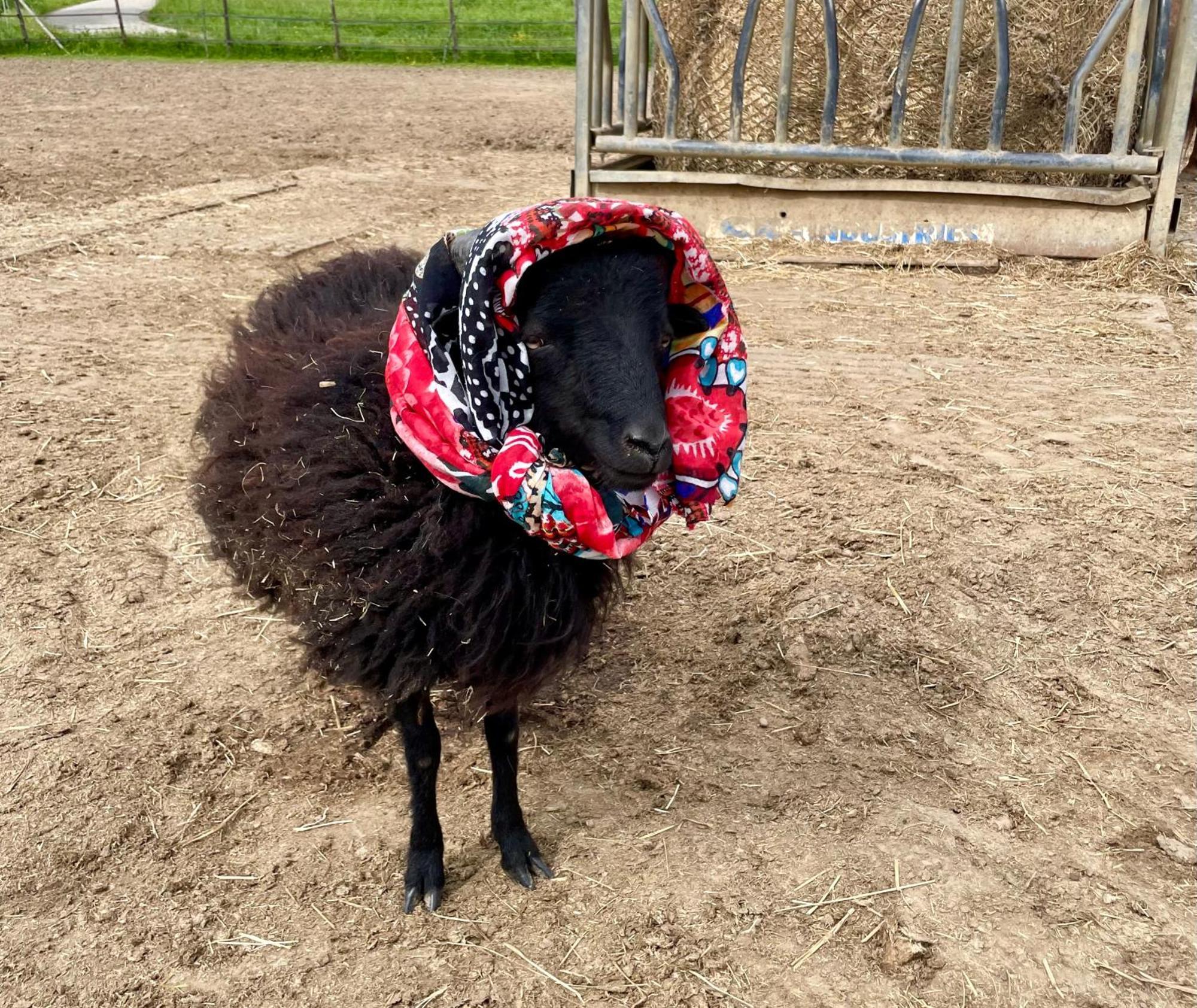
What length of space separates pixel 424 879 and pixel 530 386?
130cm

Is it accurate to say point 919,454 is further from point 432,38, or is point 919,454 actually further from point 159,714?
point 432,38

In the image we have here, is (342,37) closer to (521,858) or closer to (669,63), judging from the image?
(669,63)

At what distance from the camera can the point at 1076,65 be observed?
322 inches

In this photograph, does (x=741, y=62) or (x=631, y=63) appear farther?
(x=631, y=63)

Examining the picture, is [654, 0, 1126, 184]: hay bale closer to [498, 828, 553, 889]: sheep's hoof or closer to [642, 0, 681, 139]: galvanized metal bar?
[642, 0, 681, 139]: galvanized metal bar

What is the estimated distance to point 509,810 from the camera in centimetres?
285

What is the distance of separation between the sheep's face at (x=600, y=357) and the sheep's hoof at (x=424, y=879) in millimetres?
1098

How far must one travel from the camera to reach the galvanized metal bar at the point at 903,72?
7.02 m

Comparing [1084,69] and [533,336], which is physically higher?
[1084,69]

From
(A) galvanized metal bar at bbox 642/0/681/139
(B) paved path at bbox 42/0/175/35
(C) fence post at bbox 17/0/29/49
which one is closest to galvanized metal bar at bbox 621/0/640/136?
(A) galvanized metal bar at bbox 642/0/681/139

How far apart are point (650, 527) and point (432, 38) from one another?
23.4m

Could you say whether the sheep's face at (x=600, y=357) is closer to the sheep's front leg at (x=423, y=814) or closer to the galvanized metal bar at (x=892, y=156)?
the sheep's front leg at (x=423, y=814)

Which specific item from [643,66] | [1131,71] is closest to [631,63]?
[643,66]

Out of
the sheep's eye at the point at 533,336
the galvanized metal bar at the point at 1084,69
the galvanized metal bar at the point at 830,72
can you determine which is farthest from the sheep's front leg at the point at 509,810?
the galvanized metal bar at the point at 1084,69
